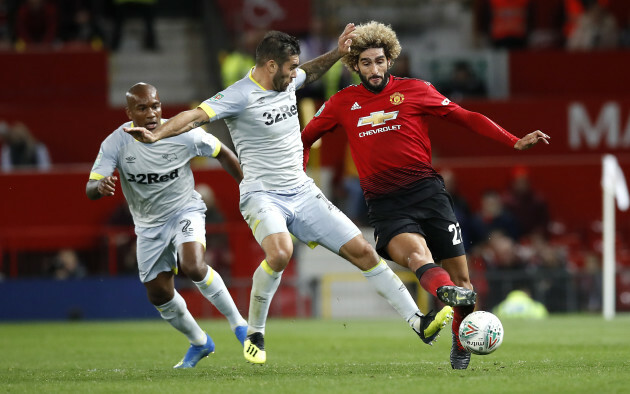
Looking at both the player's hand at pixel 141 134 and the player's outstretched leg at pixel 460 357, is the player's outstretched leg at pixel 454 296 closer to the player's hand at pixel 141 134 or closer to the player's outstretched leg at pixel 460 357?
the player's outstretched leg at pixel 460 357

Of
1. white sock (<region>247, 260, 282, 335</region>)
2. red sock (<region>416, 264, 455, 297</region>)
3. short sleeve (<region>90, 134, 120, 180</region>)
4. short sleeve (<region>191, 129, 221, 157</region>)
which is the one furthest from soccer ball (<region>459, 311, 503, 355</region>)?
short sleeve (<region>90, 134, 120, 180</region>)

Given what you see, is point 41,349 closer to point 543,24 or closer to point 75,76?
point 75,76

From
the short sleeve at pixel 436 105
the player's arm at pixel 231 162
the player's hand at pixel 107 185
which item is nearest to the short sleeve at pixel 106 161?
the player's hand at pixel 107 185

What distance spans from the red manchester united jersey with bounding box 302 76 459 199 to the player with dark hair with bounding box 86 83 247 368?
131 centimetres

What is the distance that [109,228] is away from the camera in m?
18.3

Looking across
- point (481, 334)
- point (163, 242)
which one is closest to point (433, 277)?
point (481, 334)

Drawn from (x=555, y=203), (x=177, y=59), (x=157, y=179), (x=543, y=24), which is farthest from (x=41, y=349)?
(x=543, y=24)

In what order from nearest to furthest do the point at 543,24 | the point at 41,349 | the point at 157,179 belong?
the point at 157,179 → the point at 41,349 → the point at 543,24

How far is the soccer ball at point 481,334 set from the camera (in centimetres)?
793

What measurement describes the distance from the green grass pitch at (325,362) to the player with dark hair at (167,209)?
0.43 meters

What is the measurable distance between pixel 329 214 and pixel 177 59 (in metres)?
A: 14.7

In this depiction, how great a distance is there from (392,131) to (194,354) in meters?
2.61

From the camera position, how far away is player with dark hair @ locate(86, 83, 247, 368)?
948 cm

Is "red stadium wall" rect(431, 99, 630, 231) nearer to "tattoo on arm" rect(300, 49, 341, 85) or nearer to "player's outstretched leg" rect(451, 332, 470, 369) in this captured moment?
"tattoo on arm" rect(300, 49, 341, 85)
